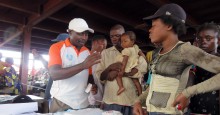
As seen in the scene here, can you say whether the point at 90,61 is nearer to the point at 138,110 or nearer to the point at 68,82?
the point at 68,82

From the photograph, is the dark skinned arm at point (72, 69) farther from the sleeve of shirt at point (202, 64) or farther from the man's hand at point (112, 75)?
the sleeve of shirt at point (202, 64)

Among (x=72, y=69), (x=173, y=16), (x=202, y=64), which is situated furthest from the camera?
(x=72, y=69)

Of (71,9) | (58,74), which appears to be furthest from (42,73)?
(58,74)

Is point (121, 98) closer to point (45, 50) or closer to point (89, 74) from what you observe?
point (89, 74)

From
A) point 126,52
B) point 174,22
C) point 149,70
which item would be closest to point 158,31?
point 174,22

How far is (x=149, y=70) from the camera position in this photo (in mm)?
1690

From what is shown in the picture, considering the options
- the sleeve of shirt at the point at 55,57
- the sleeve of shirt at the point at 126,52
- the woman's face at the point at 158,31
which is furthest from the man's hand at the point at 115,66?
the woman's face at the point at 158,31

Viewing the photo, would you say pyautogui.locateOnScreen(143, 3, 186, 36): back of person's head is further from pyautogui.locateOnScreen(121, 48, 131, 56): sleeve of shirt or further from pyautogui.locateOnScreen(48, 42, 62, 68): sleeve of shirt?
pyautogui.locateOnScreen(121, 48, 131, 56): sleeve of shirt

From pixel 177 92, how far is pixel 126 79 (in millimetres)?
1188

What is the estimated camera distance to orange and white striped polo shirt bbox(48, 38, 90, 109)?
1.93 metres

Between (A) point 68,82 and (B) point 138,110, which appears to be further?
(A) point 68,82

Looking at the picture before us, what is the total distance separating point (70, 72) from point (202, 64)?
1.12 meters

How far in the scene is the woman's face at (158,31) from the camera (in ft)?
4.82

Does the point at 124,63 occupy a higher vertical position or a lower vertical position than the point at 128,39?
lower
